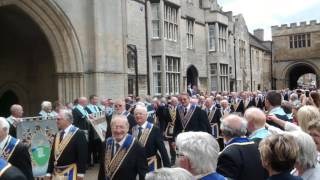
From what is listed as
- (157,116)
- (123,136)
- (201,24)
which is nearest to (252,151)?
(123,136)

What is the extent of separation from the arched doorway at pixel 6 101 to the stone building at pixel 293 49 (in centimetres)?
3650

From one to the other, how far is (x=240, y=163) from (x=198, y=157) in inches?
45.7

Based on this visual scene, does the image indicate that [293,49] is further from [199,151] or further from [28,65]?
[199,151]

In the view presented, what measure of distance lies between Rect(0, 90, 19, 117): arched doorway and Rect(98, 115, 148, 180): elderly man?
1155cm

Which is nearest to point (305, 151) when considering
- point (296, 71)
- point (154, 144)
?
point (154, 144)

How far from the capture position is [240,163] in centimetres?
412

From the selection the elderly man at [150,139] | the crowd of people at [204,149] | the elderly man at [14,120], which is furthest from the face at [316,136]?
the elderly man at [14,120]

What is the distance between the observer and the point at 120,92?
15898 mm

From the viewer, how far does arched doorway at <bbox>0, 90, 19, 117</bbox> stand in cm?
1606

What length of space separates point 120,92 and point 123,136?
10664mm

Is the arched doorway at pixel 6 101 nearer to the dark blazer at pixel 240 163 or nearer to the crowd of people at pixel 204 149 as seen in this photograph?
the crowd of people at pixel 204 149

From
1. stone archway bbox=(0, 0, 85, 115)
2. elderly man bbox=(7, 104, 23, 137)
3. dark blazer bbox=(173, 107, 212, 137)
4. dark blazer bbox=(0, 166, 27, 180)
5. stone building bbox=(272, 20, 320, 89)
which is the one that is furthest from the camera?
stone building bbox=(272, 20, 320, 89)

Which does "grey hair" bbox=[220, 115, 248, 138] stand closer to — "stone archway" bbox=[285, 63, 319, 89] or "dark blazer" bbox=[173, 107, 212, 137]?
"dark blazer" bbox=[173, 107, 212, 137]

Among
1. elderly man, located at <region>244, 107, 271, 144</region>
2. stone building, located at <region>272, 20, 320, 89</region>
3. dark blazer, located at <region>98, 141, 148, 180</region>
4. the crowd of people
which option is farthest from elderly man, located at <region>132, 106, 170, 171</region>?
stone building, located at <region>272, 20, 320, 89</region>
